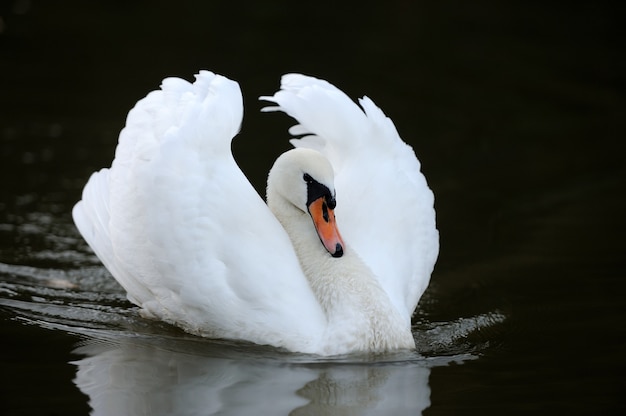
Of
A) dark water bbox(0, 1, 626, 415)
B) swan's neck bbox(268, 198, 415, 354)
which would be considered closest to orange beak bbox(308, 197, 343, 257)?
swan's neck bbox(268, 198, 415, 354)

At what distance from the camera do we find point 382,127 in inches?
275

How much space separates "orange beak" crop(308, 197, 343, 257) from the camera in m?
6.29

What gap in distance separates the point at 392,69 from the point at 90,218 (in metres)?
7.07

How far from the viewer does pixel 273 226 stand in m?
6.36

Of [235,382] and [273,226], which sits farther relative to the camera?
[273,226]

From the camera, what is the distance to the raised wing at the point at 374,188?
6.64 meters

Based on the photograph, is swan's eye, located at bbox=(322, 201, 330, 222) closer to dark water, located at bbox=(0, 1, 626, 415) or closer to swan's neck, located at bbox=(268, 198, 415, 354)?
swan's neck, located at bbox=(268, 198, 415, 354)

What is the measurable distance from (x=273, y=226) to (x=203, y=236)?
504mm

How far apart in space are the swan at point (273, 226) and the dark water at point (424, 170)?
A: 23 centimetres

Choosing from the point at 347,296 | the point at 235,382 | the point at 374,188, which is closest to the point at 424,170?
the point at 374,188

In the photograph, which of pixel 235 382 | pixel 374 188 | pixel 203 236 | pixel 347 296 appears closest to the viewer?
pixel 235 382

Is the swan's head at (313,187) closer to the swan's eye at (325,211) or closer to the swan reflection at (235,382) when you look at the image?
the swan's eye at (325,211)

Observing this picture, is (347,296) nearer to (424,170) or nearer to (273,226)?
(273,226)

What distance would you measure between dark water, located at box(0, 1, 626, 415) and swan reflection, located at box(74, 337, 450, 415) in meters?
0.01
